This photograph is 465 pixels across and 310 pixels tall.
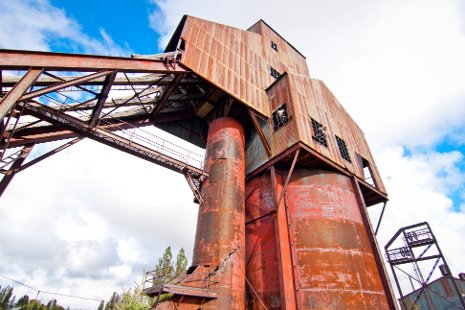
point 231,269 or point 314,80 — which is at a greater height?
point 314,80

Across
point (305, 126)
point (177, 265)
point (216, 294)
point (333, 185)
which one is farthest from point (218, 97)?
point (177, 265)

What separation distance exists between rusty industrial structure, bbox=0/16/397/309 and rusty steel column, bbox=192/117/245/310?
0.06m

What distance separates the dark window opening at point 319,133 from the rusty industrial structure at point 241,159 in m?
0.16

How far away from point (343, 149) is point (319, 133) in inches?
89.4

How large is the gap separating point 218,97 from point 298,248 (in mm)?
10398

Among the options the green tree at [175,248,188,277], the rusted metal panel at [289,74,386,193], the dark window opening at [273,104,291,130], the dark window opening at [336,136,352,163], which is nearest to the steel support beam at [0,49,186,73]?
the dark window opening at [273,104,291,130]

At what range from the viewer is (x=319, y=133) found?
1438 centimetres

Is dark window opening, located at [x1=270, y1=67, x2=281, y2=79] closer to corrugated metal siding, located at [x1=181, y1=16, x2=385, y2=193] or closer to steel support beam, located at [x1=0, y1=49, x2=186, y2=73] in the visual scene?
corrugated metal siding, located at [x1=181, y1=16, x2=385, y2=193]

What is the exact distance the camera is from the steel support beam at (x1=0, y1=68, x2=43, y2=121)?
20.3ft

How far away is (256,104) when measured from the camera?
15.7 metres

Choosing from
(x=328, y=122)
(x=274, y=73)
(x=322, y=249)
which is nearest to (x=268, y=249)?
(x=322, y=249)

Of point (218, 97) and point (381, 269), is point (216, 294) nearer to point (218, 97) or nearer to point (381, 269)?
point (381, 269)

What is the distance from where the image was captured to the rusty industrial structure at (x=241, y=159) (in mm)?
9500

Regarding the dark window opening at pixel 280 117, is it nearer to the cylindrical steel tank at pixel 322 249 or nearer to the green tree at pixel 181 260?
the cylindrical steel tank at pixel 322 249
